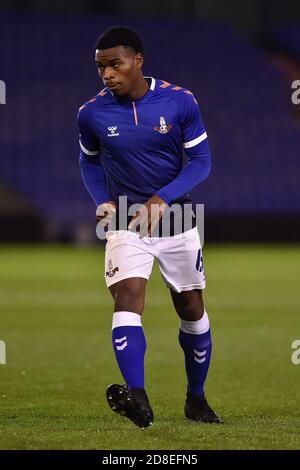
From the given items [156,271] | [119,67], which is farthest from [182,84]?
[119,67]

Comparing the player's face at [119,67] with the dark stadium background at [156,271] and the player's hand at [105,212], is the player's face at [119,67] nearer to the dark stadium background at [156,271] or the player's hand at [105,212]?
the player's hand at [105,212]

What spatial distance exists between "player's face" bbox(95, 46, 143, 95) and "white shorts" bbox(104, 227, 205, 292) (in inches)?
34.0

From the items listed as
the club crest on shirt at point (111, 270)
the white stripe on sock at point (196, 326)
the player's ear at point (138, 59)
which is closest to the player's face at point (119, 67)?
the player's ear at point (138, 59)

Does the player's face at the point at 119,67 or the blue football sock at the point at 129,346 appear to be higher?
the player's face at the point at 119,67

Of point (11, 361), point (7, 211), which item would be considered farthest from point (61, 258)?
point (11, 361)

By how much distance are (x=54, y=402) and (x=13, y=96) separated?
26719 millimetres

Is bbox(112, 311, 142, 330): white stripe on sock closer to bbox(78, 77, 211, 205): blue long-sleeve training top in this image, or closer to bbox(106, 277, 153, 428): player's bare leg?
bbox(106, 277, 153, 428): player's bare leg

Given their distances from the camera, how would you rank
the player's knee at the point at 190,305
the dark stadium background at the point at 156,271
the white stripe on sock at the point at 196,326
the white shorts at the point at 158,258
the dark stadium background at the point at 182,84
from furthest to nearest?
the dark stadium background at the point at 182,84
the dark stadium background at the point at 156,271
the white stripe on sock at the point at 196,326
the player's knee at the point at 190,305
the white shorts at the point at 158,258

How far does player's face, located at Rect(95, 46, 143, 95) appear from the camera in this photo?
6.17m

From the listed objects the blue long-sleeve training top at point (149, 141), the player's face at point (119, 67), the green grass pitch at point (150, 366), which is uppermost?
the player's face at point (119, 67)

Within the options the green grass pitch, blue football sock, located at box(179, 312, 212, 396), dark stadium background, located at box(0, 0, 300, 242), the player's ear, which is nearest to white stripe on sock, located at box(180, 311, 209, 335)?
blue football sock, located at box(179, 312, 212, 396)

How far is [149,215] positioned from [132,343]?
2.45 feet

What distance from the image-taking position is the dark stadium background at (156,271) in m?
7.19
